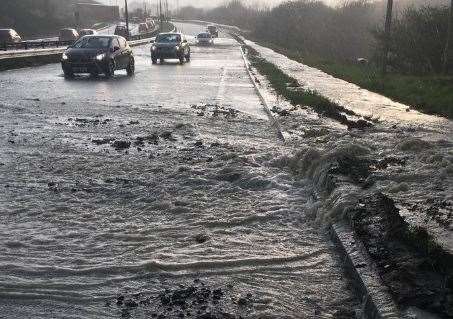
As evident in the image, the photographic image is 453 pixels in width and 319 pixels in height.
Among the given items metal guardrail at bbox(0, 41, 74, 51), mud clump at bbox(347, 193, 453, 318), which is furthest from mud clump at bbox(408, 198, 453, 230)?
metal guardrail at bbox(0, 41, 74, 51)

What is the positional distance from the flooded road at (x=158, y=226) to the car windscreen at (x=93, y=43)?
1123 centimetres

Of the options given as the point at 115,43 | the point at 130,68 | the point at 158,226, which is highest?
the point at 115,43

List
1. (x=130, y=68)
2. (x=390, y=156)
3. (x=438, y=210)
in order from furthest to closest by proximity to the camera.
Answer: (x=130, y=68) → (x=390, y=156) → (x=438, y=210)

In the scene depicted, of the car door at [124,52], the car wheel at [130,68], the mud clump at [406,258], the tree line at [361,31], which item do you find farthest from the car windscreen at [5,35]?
the mud clump at [406,258]

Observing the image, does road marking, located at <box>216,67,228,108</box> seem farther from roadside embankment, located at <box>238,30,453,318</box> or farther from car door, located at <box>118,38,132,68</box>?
car door, located at <box>118,38,132,68</box>

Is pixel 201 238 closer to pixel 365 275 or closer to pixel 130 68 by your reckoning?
pixel 365 275

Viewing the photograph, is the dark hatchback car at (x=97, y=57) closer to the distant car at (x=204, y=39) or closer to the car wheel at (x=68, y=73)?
the car wheel at (x=68, y=73)

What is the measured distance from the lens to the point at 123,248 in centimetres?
491

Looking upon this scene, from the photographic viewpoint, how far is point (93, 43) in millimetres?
22484

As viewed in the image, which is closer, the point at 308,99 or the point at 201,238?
the point at 201,238

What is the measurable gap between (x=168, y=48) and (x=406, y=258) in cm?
2763

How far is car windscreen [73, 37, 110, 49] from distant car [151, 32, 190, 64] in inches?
315

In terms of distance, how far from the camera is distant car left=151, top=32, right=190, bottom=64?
30.6 meters

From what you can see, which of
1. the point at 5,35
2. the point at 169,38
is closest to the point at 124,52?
the point at 169,38
